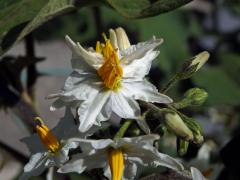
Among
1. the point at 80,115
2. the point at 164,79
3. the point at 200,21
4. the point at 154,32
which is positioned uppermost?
the point at 80,115

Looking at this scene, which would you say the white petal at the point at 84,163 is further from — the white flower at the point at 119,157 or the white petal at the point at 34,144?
the white petal at the point at 34,144

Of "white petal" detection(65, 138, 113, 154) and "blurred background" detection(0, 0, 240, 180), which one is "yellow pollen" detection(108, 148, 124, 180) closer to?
"white petal" detection(65, 138, 113, 154)

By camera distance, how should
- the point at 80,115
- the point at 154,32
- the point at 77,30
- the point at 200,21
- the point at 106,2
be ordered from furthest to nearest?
the point at 200,21 < the point at 77,30 < the point at 154,32 < the point at 106,2 < the point at 80,115

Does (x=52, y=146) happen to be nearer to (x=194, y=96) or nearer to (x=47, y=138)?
(x=47, y=138)

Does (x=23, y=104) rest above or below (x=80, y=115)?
below

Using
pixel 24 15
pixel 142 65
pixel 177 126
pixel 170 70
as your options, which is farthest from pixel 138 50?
pixel 170 70

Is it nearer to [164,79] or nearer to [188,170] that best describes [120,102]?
→ [188,170]

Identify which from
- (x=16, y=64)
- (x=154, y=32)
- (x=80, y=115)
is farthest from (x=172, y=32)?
(x=80, y=115)
